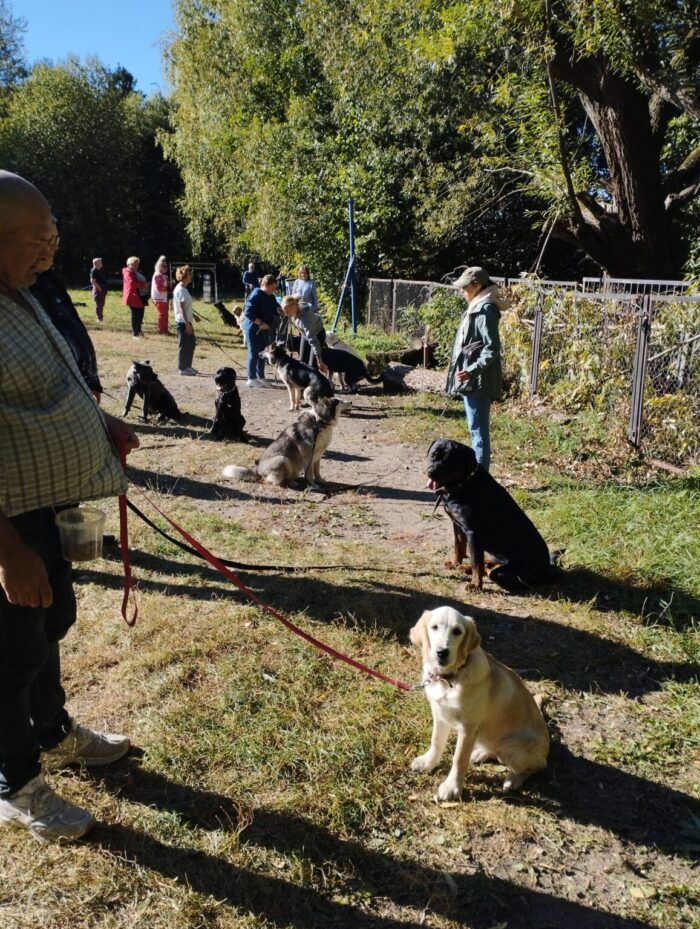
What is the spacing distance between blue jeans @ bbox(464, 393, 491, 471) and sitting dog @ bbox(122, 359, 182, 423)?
507 cm

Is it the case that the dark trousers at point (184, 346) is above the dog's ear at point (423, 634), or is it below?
above

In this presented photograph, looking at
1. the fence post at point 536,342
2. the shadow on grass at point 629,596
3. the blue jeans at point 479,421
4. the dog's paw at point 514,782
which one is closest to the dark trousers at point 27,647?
the dog's paw at point 514,782

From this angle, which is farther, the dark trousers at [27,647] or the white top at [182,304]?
the white top at [182,304]

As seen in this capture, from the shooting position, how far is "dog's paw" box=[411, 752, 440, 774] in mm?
2881

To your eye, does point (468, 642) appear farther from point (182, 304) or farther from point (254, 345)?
point (182, 304)

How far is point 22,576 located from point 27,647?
0.34 meters

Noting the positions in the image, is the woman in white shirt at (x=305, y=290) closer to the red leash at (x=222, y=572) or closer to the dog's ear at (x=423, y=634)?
the red leash at (x=222, y=572)

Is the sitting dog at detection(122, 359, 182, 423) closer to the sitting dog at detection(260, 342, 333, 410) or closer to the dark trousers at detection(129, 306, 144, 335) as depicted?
the sitting dog at detection(260, 342, 333, 410)

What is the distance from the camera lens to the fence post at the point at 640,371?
7461mm

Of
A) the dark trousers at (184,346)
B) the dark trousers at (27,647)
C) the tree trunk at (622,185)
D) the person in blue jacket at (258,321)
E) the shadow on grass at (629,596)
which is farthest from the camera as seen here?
the dark trousers at (184,346)

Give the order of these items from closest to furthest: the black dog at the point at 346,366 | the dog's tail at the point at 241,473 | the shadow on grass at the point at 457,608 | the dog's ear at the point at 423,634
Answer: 1. the dog's ear at the point at 423,634
2. the shadow on grass at the point at 457,608
3. the dog's tail at the point at 241,473
4. the black dog at the point at 346,366

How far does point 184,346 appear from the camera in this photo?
42.5 feet

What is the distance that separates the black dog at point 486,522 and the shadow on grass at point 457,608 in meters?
0.35

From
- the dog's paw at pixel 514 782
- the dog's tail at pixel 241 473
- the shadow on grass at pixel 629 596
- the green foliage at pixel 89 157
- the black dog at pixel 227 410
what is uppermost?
the green foliage at pixel 89 157
